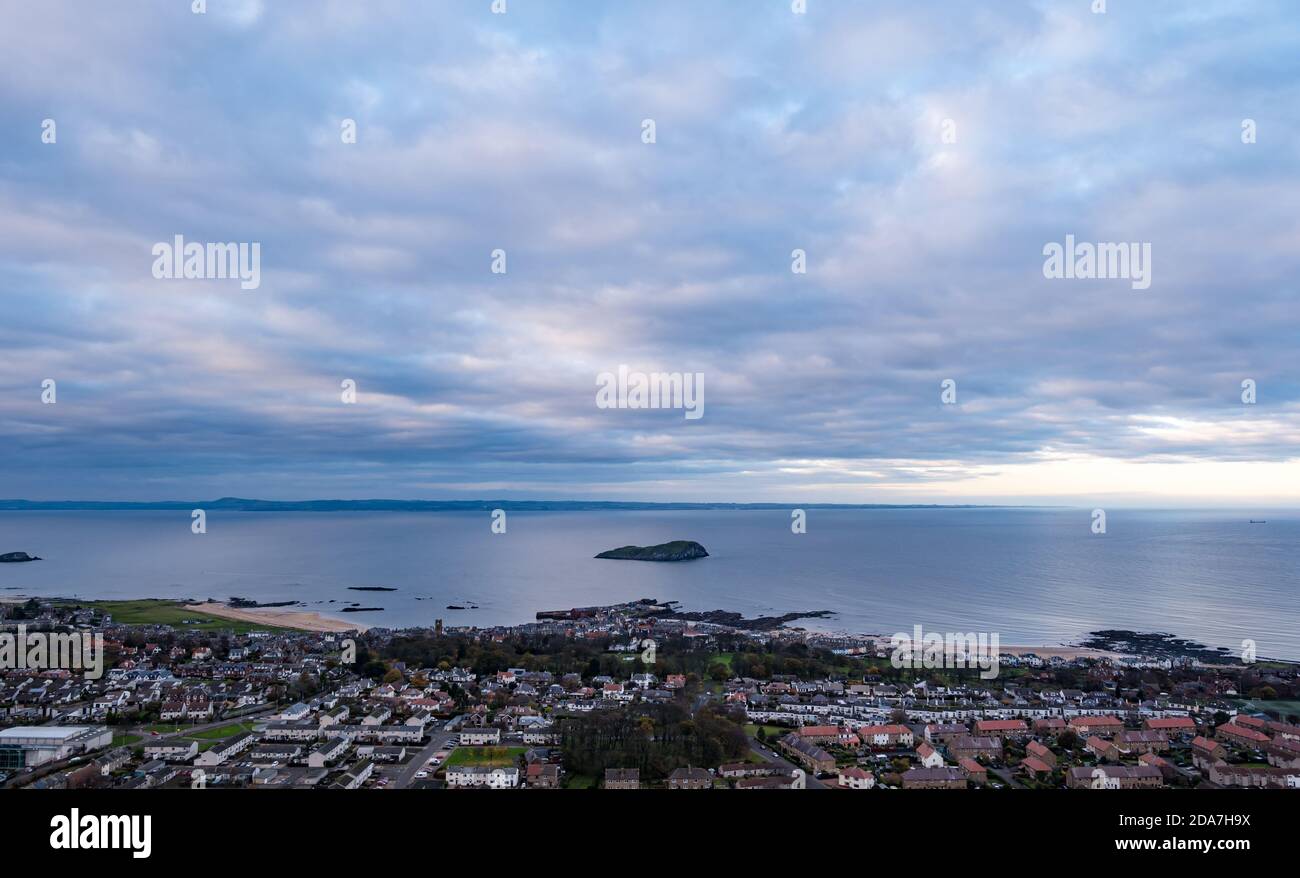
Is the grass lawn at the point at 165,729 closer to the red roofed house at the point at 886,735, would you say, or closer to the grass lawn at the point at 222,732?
the grass lawn at the point at 222,732

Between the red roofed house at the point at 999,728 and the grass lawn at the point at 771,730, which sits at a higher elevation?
the red roofed house at the point at 999,728

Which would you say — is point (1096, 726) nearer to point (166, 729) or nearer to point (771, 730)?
point (771, 730)

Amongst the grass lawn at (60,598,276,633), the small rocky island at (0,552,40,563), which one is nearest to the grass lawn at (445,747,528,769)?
the grass lawn at (60,598,276,633)

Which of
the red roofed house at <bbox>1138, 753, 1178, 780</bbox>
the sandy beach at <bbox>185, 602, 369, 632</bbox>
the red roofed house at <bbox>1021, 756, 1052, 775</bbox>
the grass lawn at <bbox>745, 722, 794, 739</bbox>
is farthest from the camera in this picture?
the sandy beach at <bbox>185, 602, 369, 632</bbox>

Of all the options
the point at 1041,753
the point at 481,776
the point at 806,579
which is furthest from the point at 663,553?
the point at 481,776

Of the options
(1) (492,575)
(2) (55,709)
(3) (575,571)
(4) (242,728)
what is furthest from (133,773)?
(3) (575,571)

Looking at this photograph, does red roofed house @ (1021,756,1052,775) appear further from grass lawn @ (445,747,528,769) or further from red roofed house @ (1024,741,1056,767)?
grass lawn @ (445,747,528,769)

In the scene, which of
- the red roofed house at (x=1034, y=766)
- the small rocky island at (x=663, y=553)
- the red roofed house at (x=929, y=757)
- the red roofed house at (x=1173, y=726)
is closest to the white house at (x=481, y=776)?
the red roofed house at (x=929, y=757)
